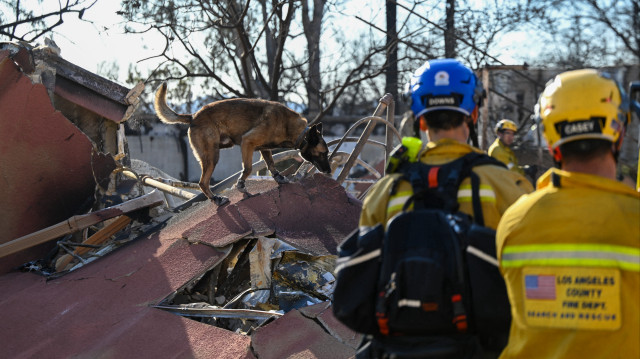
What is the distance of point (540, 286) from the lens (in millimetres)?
1671

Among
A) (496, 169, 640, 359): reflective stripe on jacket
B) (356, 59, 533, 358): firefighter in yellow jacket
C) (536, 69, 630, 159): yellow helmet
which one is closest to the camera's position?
(496, 169, 640, 359): reflective stripe on jacket

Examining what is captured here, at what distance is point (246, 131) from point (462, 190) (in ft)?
17.7

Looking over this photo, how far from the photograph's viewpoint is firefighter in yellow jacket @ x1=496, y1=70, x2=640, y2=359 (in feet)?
5.20

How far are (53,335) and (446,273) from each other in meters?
3.63

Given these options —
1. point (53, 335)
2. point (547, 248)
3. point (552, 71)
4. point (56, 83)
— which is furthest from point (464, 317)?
point (552, 71)

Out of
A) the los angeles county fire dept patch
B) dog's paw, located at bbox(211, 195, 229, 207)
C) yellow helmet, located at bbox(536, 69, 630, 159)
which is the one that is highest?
yellow helmet, located at bbox(536, 69, 630, 159)

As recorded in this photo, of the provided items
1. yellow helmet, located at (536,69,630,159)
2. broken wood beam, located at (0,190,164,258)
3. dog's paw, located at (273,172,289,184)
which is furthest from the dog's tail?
yellow helmet, located at (536,69,630,159)

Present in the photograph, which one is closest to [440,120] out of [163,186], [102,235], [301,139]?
[102,235]

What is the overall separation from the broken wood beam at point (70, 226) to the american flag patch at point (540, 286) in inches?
210

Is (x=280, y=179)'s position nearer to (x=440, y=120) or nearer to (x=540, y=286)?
(x=440, y=120)

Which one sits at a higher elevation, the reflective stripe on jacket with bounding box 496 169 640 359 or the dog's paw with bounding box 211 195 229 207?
the reflective stripe on jacket with bounding box 496 169 640 359

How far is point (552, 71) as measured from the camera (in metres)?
17.6

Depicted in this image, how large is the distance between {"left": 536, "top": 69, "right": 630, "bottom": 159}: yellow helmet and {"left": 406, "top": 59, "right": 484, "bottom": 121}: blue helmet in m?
0.43

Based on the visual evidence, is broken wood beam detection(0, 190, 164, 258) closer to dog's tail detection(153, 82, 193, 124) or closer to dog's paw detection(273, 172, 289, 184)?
dog's tail detection(153, 82, 193, 124)
